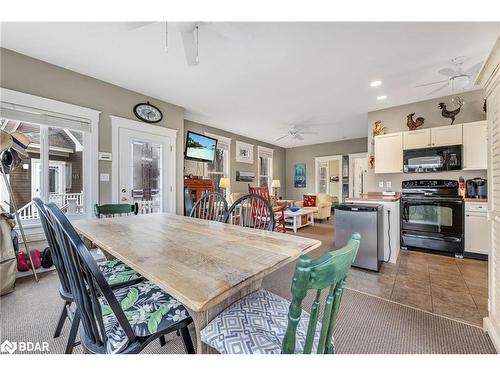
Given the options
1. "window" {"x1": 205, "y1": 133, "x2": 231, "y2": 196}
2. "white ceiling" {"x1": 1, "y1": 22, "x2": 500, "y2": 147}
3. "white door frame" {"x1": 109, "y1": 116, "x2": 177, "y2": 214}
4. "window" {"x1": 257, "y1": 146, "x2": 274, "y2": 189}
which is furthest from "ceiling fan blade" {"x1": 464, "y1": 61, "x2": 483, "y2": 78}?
"window" {"x1": 257, "y1": 146, "x2": 274, "y2": 189}

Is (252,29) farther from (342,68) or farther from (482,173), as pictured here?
(482,173)

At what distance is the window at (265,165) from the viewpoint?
23.4 ft

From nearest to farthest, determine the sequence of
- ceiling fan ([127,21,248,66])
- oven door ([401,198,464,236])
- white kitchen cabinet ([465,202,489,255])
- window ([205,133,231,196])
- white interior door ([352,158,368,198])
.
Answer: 1. ceiling fan ([127,21,248,66])
2. white kitchen cabinet ([465,202,489,255])
3. oven door ([401,198,464,236])
4. window ([205,133,231,196])
5. white interior door ([352,158,368,198])

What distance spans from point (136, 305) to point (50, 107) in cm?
283

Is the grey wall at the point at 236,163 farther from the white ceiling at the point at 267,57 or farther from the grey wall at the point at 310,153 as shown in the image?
the white ceiling at the point at 267,57

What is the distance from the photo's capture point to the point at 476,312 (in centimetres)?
180

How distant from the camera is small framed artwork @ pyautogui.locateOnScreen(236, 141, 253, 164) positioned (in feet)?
20.5

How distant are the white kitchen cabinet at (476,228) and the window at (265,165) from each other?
4995mm

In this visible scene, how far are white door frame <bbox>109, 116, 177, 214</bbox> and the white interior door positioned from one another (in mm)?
5658

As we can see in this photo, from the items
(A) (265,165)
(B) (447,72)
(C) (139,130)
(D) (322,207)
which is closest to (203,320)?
(C) (139,130)

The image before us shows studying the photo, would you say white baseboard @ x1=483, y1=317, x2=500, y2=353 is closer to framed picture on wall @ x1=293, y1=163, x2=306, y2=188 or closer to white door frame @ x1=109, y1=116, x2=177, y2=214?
white door frame @ x1=109, y1=116, x2=177, y2=214

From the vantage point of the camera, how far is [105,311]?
100cm

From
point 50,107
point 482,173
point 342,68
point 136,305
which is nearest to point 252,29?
point 342,68

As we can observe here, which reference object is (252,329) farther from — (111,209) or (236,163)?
(236,163)
